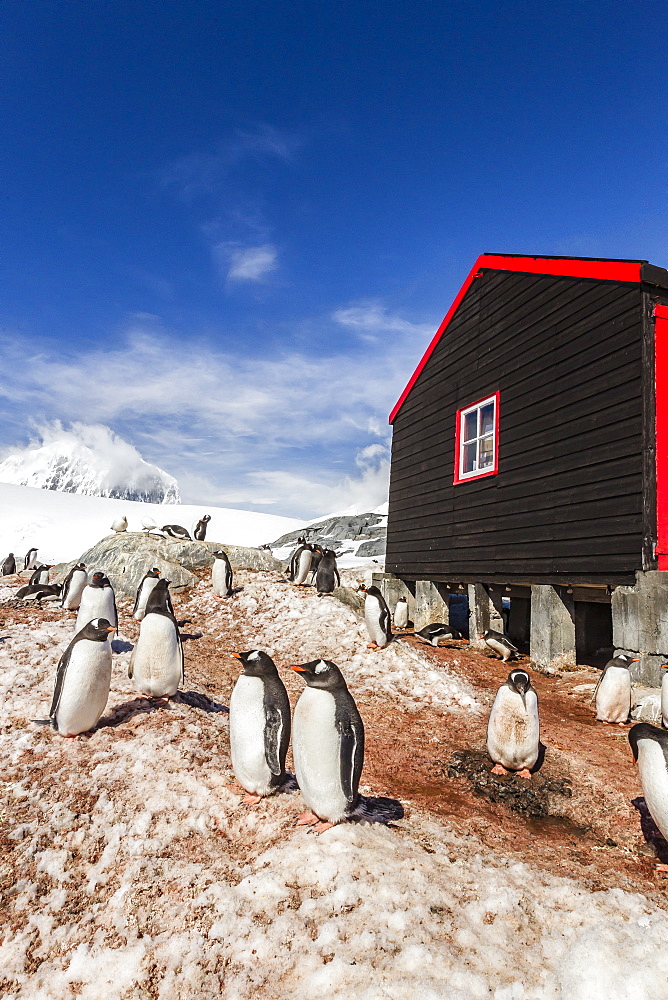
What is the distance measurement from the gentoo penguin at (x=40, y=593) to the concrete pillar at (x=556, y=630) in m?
11.4

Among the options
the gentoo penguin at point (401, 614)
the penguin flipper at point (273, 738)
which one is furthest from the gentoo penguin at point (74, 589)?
the penguin flipper at point (273, 738)

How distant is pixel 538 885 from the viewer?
151 inches

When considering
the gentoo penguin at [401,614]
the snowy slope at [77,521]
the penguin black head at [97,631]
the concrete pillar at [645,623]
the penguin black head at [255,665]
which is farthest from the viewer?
the snowy slope at [77,521]

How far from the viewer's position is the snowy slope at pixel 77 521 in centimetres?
5244

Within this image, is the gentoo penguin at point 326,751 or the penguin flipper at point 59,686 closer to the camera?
the gentoo penguin at point 326,751

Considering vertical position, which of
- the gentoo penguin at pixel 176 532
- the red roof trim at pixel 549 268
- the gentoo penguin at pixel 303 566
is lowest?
the gentoo penguin at pixel 303 566

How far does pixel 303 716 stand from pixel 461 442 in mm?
11215

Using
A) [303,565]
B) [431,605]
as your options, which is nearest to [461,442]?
[431,605]

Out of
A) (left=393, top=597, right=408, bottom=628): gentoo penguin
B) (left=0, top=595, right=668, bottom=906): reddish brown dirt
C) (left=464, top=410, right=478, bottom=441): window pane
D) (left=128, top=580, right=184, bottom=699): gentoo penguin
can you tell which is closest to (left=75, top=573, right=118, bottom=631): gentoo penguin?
(left=0, top=595, right=668, bottom=906): reddish brown dirt

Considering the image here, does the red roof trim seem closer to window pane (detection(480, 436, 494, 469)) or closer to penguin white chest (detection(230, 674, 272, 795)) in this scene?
window pane (detection(480, 436, 494, 469))

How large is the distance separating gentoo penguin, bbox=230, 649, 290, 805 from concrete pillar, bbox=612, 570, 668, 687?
6144 mm

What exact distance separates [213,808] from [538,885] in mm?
2528

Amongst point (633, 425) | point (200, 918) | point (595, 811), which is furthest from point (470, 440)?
point (200, 918)

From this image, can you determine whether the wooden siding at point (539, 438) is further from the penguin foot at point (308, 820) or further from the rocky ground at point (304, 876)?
the penguin foot at point (308, 820)
